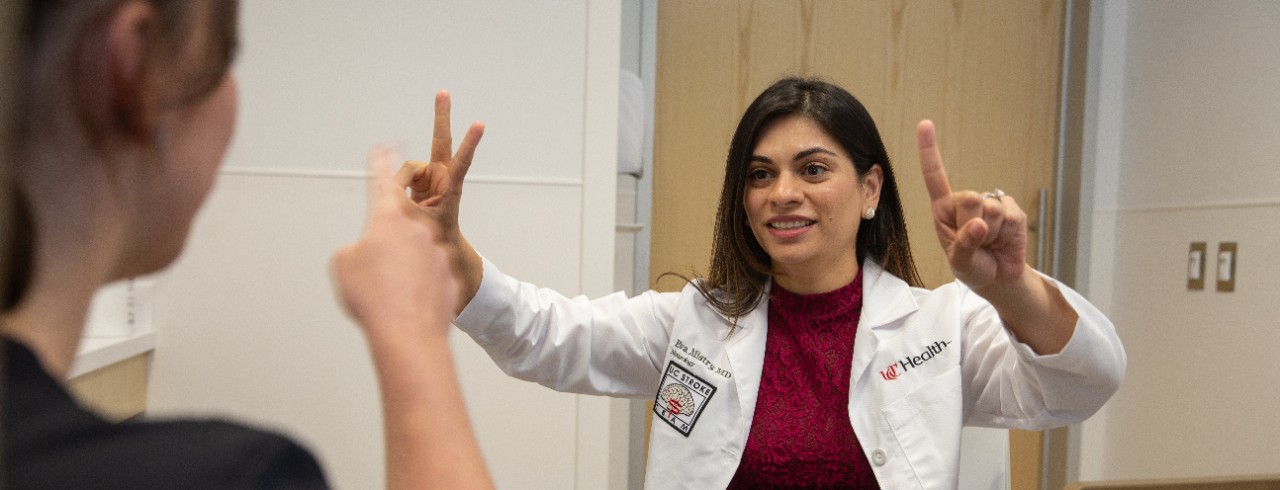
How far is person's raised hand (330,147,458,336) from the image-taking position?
1.56 feet

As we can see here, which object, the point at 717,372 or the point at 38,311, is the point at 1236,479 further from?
the point at 38,311

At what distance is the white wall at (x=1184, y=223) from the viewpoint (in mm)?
2305

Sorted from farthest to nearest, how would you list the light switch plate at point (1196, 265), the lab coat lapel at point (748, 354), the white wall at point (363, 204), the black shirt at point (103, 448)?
the light switch plate at point (1196, 265), the white wall at point (363, 204), the lab coat lapel at point (748, 354), the black shirt at point (103, 448)

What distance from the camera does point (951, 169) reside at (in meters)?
2.87

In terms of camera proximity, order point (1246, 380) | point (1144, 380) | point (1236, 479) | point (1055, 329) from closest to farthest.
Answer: point (1236, 479) → point (1055, 329) → point (1246, 380) → point (1144, 380)

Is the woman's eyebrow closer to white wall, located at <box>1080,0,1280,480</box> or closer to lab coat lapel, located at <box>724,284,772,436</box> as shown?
lab coat lapel, located at <box>724,284,772,436</box>

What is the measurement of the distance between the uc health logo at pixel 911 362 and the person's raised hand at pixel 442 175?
68 cm

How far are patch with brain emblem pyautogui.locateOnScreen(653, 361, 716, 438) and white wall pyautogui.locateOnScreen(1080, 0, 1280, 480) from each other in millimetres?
1534

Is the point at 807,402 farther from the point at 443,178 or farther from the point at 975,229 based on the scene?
the point at 443,178

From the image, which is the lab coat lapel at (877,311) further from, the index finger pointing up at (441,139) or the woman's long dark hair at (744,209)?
the index finger pointing up at (441,139)

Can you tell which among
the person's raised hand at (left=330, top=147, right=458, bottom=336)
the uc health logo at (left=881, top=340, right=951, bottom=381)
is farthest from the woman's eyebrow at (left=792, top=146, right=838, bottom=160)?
the person's raised hand at (left=330, top=147, right=458, bottom=336)

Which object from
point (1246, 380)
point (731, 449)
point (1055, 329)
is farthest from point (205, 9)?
point (1246, 380)

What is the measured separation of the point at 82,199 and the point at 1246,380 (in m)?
2.63

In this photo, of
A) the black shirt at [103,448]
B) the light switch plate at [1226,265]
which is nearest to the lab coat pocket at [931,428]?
the black shirt at [103,448]
